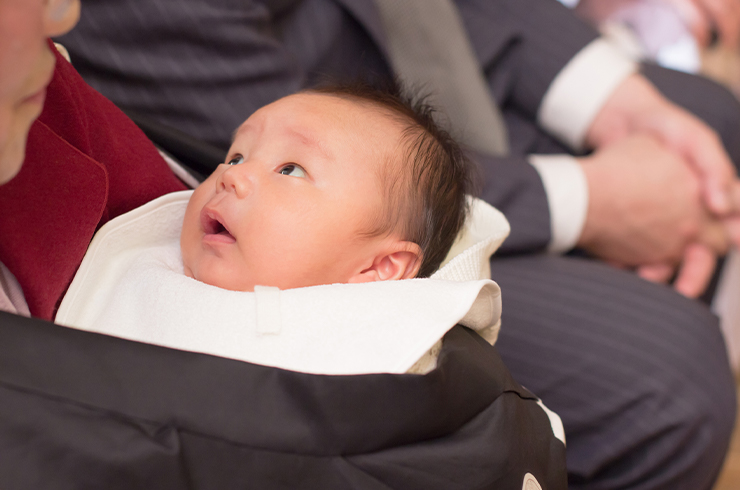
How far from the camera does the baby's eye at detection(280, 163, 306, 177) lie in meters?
0.61

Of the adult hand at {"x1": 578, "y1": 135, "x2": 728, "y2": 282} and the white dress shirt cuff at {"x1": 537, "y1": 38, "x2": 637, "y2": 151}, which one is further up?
the white dress shirt cuff at {"x1": 537, "y1": 38, "x2": 637, "y2": 151}

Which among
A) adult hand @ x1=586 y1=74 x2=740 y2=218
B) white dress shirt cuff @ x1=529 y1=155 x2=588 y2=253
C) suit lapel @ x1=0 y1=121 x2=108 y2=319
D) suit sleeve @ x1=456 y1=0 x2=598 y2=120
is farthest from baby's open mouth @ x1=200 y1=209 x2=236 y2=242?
adult hand @ x1=586 y1=74 x2=740 y2=218

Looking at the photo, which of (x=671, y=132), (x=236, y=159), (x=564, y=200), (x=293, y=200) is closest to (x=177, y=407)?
(x=293, y=200)

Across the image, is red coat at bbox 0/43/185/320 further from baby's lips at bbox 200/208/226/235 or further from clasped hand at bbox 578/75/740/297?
clasped hand at bbox 578/75/740/297

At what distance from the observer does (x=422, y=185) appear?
65cm

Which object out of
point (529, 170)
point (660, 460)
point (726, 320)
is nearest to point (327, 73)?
point (529, 170)

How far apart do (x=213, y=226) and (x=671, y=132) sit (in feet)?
3.20

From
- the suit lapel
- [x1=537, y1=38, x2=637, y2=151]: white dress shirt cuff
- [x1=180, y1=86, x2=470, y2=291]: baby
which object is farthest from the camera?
[x1=537, y1=38, x2=637, y2=151]: white dress shirt cuff

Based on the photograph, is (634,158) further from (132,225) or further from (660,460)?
(132,225)

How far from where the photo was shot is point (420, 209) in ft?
2.13

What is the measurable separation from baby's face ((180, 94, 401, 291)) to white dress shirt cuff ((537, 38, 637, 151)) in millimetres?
720

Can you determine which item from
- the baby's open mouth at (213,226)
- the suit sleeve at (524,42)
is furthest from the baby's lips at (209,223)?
the suit sleeve at (524,42)

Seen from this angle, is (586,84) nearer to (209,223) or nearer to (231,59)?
(231,59)

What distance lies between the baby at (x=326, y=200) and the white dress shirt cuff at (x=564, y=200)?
0.39m
